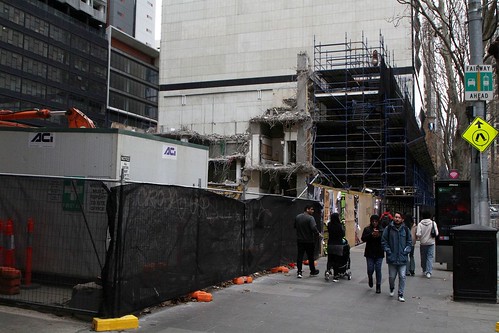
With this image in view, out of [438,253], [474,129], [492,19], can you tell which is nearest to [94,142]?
[474,129]

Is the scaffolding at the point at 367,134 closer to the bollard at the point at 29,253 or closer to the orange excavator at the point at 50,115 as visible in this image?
the orange excavator at the point at 50,115

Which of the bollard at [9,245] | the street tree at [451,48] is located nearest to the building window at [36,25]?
the street tree at [451,48]

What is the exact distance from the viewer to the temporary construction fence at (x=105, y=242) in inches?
274

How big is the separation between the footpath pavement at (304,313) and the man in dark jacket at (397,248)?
0.47 m

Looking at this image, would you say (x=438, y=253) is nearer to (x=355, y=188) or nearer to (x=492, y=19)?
(x=492, y=19)

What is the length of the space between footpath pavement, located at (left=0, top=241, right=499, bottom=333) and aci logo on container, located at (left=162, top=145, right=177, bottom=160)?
4.07 meters

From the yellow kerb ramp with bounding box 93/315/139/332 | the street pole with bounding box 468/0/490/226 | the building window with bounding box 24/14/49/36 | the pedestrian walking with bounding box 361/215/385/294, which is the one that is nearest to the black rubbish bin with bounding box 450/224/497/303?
the street pole with bounding box 468/0/490/226

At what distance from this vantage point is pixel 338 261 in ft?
39.2

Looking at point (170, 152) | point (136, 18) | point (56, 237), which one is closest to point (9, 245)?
point (56, 237)

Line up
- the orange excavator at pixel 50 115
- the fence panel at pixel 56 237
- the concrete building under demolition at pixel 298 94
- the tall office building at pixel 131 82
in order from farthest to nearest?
the tall office building at pixel 131 82, the concrete building under demolition at pixel 298 94, the orange excavator at pixel 50 115, the fence panel at pixel 56 237

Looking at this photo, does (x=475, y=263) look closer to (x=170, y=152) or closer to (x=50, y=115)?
(x=170, y=152)

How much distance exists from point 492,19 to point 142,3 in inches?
4210

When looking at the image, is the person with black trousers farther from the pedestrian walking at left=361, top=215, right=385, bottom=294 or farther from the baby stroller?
the pedestrian walking at left=361, top=215, right=385, bottom=294

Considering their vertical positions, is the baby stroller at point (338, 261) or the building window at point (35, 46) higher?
the building window at point (35, 46)
